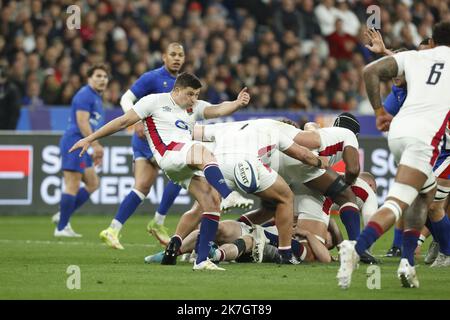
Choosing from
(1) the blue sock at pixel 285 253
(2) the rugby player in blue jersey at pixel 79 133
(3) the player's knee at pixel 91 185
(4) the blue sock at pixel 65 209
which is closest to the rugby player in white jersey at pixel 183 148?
(1) the blue sock at pixel 285 253

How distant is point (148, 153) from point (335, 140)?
3101 mm

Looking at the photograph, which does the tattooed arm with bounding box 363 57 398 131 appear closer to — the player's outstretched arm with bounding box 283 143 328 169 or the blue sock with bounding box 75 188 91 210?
the player's outstretched arm with bounding box 283 143 328 169

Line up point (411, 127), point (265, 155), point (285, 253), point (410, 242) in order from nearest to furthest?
point (411, 127) → point (410, 242) → point (265, 155) → point (285, 253)

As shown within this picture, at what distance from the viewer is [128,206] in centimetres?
1298

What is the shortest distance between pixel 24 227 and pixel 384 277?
7.86 m

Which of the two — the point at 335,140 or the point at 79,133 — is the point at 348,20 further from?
the point at 335,140

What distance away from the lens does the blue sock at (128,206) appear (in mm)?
12938

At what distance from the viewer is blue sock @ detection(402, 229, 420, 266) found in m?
9.02

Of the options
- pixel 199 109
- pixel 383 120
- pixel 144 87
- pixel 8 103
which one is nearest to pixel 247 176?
pixel 199 109

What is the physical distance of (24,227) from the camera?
635 inches

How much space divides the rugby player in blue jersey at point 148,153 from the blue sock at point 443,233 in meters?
3.58
